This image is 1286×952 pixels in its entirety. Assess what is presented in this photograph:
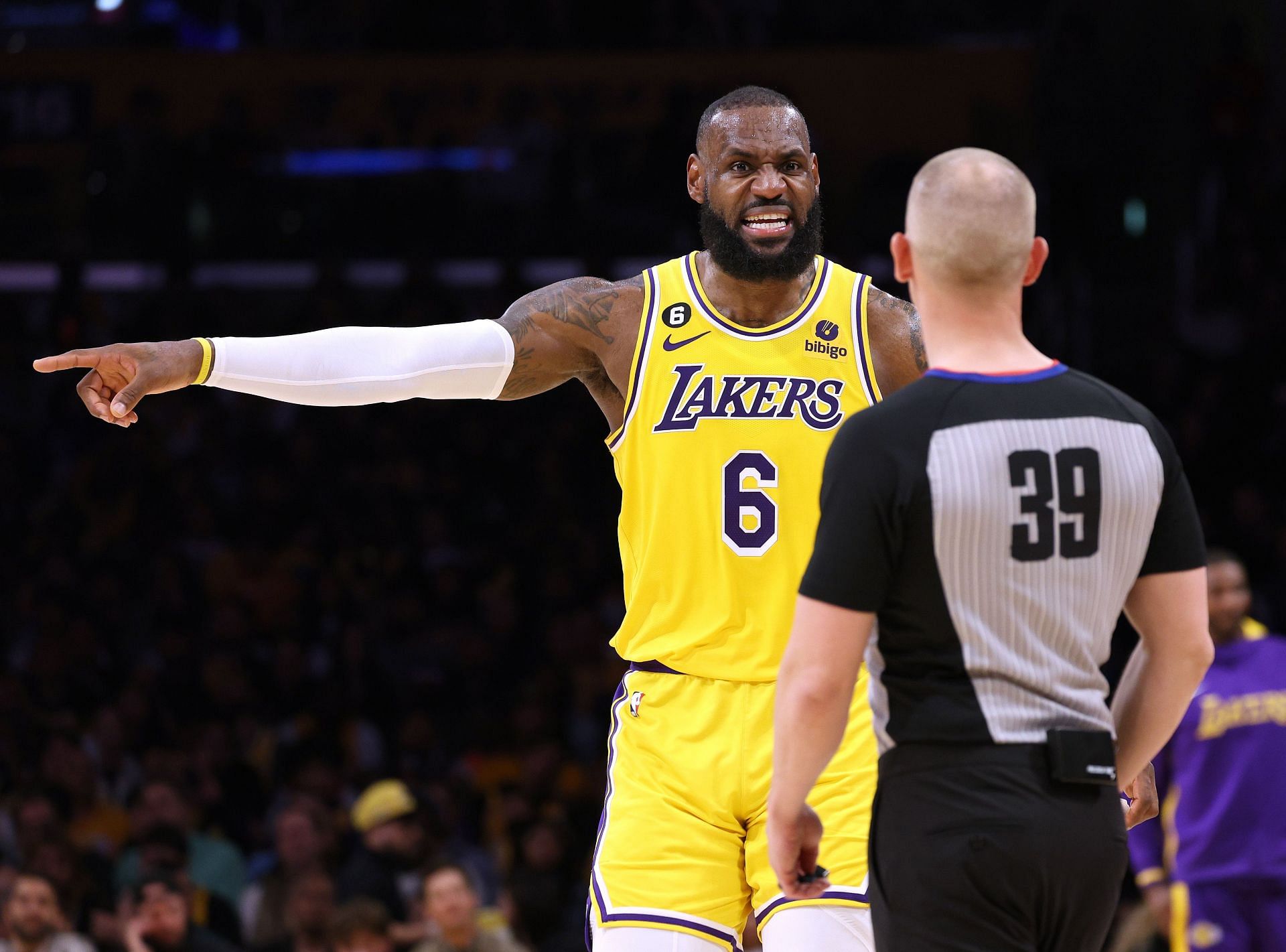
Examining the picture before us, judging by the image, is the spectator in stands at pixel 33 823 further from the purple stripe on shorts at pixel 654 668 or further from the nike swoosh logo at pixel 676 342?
the nike swoosh logo at pixel 676 342

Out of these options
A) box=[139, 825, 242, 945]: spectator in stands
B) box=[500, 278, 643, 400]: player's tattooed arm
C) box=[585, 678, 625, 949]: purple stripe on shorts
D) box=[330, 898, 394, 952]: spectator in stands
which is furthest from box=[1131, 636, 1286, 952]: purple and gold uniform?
box=[139, 825, 242, 945]: spectator in stands

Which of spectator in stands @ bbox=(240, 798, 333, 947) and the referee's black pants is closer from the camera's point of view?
the referee's black pants

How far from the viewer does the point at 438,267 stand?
14062 mm

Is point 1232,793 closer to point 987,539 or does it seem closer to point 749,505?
point 749,505

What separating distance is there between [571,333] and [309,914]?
16.6 feet

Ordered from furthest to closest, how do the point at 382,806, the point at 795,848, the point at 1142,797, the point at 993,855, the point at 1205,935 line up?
1. the point at 382,806
2. the point at 1205,935
3. the point at 1142,797
4. the point at 795,848
5. the point at 993,855

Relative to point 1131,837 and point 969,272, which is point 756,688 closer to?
point 969,272

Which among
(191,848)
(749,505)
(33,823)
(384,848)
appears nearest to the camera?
(749,505)

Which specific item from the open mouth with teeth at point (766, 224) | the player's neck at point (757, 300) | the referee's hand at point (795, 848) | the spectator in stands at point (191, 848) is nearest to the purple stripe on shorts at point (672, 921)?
the referee's hand at point (795, 848)

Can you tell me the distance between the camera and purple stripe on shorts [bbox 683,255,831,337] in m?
4.36

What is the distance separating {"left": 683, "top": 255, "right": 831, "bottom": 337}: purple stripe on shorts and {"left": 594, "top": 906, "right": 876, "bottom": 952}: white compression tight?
1430 mm

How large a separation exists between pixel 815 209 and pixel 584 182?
32.7 feet

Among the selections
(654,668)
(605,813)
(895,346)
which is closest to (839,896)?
(605,813)

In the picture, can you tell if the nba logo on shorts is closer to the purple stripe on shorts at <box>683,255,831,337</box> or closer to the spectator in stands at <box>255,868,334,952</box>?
the spectator in stands at <box>255,868,334,952</box>
